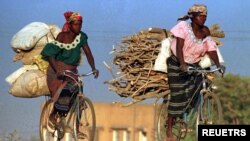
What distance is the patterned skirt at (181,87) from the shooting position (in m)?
9.96

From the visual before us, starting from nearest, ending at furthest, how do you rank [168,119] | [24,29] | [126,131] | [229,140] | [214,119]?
1. [229,140]
2. [214,119]
3. [168,119]
4. [24,29]
5. [126,131]

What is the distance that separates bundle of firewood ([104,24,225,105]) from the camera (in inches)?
427

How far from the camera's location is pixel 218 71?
9844mm

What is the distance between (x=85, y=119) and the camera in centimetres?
1044

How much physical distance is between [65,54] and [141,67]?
1.26 metres

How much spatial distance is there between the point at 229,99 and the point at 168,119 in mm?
17790

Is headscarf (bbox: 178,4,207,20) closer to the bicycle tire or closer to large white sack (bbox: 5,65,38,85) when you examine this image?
the bicycle tire

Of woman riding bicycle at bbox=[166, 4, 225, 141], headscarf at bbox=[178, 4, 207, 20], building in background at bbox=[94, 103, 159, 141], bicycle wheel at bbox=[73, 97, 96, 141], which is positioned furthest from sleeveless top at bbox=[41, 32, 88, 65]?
building in background at bbox=[94, 103, 159, 141]

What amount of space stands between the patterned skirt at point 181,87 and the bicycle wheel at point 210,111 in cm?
20

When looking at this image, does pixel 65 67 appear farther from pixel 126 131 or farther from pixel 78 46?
pixel 126 131

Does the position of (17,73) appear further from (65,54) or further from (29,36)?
(65,54)

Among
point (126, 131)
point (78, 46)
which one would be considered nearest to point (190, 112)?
point (78, 46)

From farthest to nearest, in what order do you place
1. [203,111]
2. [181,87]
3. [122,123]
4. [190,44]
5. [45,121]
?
[122,123], [45,121], [181,87], [203,111], [190,44]

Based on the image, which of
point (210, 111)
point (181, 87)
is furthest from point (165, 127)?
point (210, 111)
